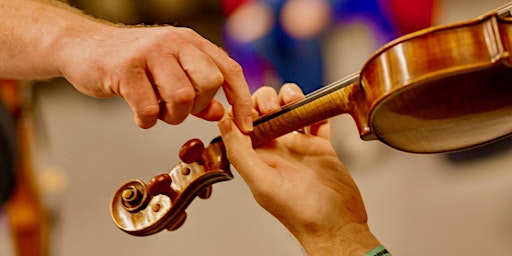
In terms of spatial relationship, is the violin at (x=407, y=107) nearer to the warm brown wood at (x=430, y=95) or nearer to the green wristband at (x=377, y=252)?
the warm brown wood at (x=430, y=95)

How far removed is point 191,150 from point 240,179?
42.1 inches

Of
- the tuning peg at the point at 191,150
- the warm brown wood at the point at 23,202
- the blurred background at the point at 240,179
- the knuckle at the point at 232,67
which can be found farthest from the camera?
the warm brown wood at the point at 23,202

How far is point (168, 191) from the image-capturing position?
100 cm

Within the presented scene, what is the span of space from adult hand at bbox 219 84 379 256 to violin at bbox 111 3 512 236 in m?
0.05

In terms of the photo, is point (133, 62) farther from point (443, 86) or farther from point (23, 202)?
point (23, 202)

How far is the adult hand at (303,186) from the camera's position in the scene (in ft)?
3.29

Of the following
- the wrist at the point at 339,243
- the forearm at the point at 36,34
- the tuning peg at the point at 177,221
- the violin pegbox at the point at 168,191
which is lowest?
the wrist at the point at 339,243

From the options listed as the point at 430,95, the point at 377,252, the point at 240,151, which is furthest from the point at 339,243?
the point at 430,95

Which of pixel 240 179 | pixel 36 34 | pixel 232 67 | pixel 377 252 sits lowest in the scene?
pixel 377 252

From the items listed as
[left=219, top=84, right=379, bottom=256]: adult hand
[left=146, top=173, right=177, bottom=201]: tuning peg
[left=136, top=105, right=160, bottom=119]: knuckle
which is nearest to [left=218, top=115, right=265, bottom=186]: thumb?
[left=219, top=84, right=379, bottom=256]: adult hand

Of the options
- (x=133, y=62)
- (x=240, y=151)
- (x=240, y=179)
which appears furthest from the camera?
(x=240, y=179)

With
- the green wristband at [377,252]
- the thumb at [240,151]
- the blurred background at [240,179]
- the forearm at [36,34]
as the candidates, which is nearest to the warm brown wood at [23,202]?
the blurred background at [240,179]

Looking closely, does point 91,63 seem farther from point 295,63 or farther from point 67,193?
point 67,193

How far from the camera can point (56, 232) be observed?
233 centimetres
